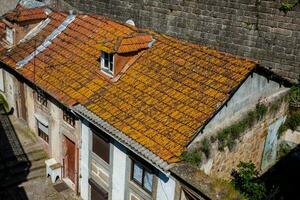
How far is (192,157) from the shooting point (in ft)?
42.3

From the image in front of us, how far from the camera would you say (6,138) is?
20453 mm

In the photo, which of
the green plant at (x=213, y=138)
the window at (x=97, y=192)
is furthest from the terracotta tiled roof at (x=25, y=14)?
the green plant at (x=213, y=138)

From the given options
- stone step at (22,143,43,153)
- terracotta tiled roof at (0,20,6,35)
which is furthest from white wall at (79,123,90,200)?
terracotta tiled roof at (0,20,6,35)

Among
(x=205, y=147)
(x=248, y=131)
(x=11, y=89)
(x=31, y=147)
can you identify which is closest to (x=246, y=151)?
(x=248, y=131)

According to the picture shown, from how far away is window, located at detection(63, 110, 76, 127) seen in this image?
55.5ft

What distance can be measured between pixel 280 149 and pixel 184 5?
25.0ft

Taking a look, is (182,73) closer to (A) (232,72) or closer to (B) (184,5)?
(A) (232,72)

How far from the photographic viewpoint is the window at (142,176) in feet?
44.8

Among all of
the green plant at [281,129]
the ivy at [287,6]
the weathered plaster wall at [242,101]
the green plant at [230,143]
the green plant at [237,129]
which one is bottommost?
the green plant at [281,129]

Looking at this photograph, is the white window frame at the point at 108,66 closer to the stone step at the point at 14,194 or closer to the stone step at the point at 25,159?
the stone step at the point at 25,159

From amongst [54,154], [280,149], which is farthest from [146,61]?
[280,149]

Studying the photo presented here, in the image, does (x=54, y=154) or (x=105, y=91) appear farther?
(x=54, y=154)

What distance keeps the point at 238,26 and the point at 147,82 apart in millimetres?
4825

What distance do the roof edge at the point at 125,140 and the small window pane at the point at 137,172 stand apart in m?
0.92
